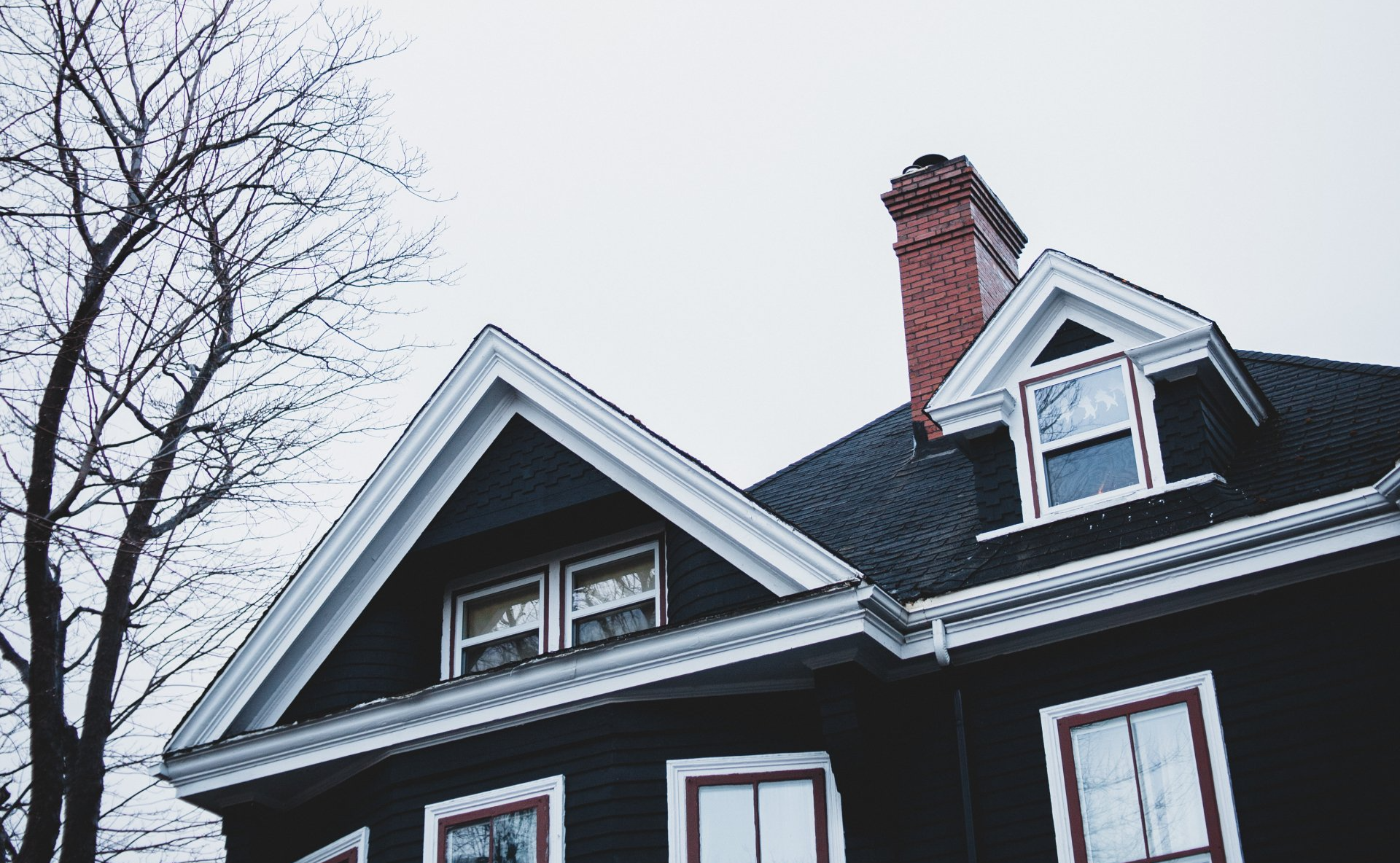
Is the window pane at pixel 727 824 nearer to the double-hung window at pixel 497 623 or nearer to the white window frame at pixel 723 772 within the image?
the white window frame at pixel 723 772

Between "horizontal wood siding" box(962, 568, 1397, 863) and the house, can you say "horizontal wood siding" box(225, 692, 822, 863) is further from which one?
"horizontal wood siding" box(962, 568, 1397, 863)

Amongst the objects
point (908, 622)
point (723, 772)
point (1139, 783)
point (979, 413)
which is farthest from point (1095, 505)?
point (723, 772)

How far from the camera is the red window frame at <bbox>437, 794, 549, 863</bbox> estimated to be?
1169 centimetres

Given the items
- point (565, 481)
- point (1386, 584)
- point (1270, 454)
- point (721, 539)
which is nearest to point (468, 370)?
point (565, 481)

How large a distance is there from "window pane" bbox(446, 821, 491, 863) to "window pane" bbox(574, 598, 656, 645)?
5.39 feet

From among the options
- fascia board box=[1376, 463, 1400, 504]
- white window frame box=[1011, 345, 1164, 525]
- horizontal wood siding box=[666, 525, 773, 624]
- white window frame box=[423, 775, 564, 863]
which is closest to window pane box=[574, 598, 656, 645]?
horizontal wood siding box=[666, 525, 773, 624]

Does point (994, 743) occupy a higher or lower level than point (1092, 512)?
lower

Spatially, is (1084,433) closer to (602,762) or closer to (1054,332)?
(1054,332)

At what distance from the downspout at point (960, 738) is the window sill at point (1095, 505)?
1.43 m

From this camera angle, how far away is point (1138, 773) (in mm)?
10469

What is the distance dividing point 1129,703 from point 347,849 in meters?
6.15

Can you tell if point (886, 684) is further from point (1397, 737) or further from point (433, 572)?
point (433, 572)

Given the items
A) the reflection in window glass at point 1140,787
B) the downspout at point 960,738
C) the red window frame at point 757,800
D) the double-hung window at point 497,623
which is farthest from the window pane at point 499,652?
the reflection in window glass at point 1140,787

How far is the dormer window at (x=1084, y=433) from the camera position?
12.3 m
